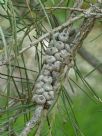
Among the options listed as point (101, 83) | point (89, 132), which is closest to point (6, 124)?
point (89, 132)

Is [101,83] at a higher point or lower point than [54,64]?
higher

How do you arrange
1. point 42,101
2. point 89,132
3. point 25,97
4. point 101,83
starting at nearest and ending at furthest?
point 42,101 < point 25,97 < point 89,132 < point 101,83

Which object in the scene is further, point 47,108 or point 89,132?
point 89,132

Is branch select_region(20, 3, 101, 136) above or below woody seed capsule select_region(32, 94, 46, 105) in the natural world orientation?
above

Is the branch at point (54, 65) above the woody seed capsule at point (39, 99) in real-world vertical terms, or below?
above

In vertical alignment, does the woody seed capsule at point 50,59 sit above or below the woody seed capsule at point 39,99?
above

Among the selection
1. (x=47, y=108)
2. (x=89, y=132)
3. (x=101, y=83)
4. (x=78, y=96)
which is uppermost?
(x=101, y=83)

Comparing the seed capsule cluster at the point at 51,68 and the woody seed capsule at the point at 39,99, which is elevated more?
the seed capsule cluster at the point at 51,68

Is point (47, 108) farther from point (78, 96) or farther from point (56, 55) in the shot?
point (78, 96)
